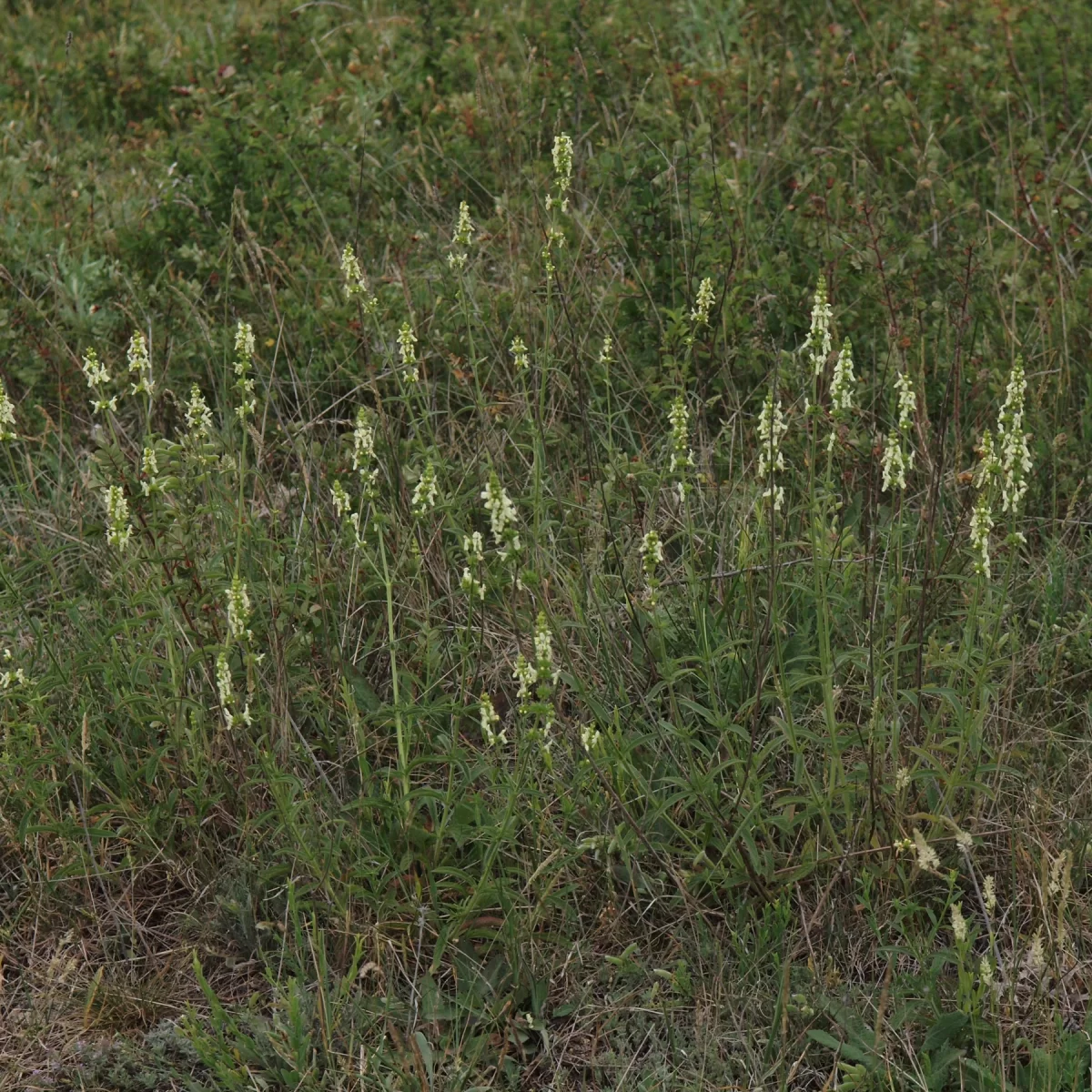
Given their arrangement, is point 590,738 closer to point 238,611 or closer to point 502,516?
point 502,516

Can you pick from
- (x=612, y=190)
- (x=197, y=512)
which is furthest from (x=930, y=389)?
(x=197, y=512)

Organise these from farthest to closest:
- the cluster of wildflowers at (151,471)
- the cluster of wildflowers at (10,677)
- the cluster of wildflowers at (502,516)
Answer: the cluster of wildflowers at (10,677)
the cluster of wildflowers at (151,471)
the cluster of wildflowers at (502,516)

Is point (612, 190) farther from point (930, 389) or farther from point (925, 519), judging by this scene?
point (925, 519)

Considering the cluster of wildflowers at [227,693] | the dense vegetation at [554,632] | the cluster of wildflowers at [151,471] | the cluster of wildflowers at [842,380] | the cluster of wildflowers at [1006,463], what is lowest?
the dense vegetation at [554,632]

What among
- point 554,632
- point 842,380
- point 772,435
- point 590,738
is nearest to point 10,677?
point 554,632

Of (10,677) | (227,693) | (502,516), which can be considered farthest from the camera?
(10,677)

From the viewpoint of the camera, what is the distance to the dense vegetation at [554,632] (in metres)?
2.57

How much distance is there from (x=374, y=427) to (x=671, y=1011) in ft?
5.96

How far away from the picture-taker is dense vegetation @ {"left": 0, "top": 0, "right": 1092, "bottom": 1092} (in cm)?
257

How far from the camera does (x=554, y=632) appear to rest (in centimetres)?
295

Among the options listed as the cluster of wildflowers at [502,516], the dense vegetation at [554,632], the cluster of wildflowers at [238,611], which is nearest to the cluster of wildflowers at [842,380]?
the dense vegetation at [554,632]

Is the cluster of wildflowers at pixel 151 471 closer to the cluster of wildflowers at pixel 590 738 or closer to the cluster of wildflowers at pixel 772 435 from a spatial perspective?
the cluster of wildflowers at pixel 590 738

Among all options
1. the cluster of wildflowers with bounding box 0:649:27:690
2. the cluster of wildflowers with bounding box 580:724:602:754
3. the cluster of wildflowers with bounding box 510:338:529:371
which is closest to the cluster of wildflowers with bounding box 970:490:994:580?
the cluster of wildflowers with bounding box 580:724:602:754

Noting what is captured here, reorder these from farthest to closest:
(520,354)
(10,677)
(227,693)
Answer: (520,354) < (10,677) < (227,693)
